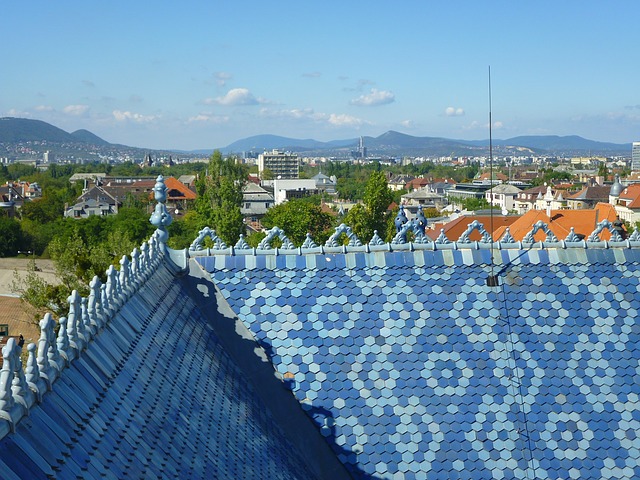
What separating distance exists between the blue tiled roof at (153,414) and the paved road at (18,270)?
174 feet

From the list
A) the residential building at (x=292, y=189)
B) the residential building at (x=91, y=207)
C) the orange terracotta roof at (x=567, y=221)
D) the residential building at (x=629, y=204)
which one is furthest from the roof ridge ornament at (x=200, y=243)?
the residential building at (x=292, y=189)

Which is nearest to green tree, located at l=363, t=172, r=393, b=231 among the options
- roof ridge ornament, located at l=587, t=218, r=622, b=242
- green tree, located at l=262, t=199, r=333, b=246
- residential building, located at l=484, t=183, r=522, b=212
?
green tree, located at l=262, t=199, r=333, b=246

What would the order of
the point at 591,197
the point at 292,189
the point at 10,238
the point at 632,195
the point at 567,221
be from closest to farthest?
the point at 567,221 < the point at 10,238 < the point at 632,195 < the point at 591,197 < the point at 292,189

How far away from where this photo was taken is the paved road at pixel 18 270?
63688 millimetres

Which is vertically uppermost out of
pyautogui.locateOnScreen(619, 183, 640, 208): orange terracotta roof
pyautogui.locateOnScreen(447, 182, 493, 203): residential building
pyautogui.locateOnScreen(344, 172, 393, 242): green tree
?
pyautogui.locateOnScreen(344, 172, 393, 242): green tree

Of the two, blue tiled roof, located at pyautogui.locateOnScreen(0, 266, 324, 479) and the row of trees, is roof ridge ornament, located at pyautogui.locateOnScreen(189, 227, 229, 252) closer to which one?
blue tiled roof, located at pyautogui.locateOnScreen(0, 266, 324, 479)

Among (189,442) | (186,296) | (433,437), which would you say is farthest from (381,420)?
(189,442)

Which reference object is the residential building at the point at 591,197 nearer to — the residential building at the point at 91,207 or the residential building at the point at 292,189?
the residential building at the point at 292,189

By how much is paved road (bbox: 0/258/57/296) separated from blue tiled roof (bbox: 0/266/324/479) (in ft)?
174

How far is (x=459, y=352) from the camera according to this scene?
12.3 meters

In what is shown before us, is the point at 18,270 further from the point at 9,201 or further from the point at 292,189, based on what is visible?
the point at 292,189

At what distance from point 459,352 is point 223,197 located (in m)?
53.1

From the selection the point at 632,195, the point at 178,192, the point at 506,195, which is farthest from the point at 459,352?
the point at 178,192

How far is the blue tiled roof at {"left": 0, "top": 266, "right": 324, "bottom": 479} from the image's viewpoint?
543cm
